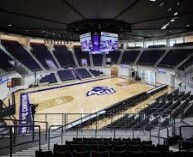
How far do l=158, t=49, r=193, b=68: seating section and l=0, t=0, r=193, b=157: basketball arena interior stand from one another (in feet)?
0.54

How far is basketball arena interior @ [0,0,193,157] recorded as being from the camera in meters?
8.22

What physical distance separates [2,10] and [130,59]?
1242 inches

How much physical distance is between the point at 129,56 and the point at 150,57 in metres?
4.65

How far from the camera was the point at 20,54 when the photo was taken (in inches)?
1357

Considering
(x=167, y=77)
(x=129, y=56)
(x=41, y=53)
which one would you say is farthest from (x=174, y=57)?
(x=41, y=53)

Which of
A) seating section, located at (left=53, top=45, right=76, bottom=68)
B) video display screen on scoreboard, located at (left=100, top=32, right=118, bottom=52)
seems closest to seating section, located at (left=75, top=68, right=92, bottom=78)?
seating section, located at (left=53, top=45, right=76, bottom=68)

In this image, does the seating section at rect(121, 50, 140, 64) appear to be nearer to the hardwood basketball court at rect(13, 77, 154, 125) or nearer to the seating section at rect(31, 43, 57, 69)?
the hardwood basketball court at rect(13, 77, 154, 125)

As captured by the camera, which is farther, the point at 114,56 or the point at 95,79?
the point at 114,56

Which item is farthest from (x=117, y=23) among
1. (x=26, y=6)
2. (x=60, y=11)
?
(x=26, y=6)

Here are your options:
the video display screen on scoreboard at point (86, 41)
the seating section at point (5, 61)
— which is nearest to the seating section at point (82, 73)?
the seating section at point (5, 61)

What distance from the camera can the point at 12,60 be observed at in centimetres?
3048

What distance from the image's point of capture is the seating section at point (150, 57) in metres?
37.9

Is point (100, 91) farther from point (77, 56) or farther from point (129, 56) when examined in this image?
point (77, 56)

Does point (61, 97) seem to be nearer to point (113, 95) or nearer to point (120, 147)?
point (113, 95)
